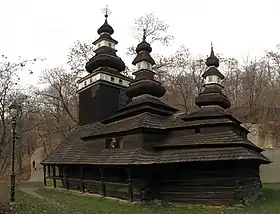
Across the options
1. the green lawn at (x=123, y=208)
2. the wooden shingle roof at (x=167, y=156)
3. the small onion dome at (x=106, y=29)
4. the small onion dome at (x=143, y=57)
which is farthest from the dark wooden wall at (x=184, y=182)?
the small onion dome at (x=106, y=29)

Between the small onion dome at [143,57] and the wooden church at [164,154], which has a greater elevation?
the small onion dome at [143,57]

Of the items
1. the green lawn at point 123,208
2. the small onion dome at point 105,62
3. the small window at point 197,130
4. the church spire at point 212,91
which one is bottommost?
the green lawn at point 123,208

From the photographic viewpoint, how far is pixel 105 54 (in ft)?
85.1

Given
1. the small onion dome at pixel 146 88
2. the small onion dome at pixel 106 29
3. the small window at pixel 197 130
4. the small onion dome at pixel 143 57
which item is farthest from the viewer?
the small onion dome at pixel 106 29

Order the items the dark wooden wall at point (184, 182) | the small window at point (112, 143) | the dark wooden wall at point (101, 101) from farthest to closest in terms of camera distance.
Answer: the dark wooden wall at point (101, 101) < the small window at point (112, 143) < the dark wooden wall at point (184, 182)

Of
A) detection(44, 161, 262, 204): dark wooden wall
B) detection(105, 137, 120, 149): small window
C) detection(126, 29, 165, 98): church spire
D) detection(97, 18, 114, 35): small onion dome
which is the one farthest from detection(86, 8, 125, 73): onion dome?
detection(44, 161, 262, 204): dark wooden wall

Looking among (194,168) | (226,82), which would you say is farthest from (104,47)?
(226,82)

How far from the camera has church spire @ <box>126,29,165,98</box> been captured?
2086 cm

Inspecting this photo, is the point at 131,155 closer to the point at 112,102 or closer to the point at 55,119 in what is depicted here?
the point at 112,102

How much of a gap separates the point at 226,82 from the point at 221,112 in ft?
78.9

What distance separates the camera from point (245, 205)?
593 inches

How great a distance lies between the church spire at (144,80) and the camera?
68.4ft

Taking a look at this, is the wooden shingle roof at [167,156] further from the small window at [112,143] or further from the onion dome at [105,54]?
the onion dome at [105,54]

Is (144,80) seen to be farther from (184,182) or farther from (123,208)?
(123,208)
